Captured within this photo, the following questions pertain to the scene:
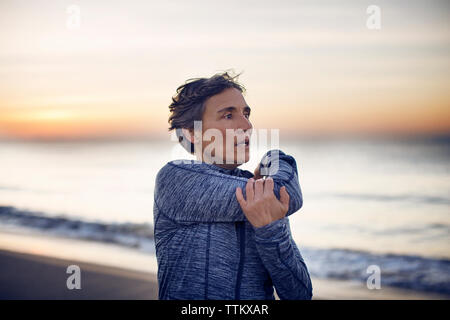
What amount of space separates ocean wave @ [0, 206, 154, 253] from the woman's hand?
6160 millimetres

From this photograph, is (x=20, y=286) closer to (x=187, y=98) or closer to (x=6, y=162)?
(x=187, y=98)

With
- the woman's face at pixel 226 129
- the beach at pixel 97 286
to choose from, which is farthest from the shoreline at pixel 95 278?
the woman's face at pixel 226 129

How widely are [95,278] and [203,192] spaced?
472 cm

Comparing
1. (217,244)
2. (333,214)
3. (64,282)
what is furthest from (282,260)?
(333,214)

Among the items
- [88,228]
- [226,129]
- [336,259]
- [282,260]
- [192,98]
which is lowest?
[282,260]

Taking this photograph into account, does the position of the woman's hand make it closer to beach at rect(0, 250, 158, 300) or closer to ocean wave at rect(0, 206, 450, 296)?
beach at rect(0, 250, 158, 300)

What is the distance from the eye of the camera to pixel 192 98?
183 cm

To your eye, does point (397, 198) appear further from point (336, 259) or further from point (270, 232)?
point (270, 232)

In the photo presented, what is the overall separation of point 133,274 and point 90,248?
1.96 m

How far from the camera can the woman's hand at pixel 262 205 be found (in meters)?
1.35

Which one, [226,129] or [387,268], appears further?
[387,268]

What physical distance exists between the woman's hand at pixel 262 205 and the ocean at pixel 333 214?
63 cm

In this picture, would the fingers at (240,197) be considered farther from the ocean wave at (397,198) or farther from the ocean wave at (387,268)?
the ocean wave at (397,198)

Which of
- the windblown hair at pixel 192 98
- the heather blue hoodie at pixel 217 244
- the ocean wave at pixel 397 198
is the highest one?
the ocean wave at pixel 397 198
